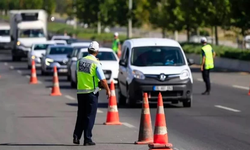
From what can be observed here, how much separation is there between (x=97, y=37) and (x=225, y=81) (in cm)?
4651

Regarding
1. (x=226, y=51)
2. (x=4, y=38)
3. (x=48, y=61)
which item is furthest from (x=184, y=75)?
(x=4, y=38)

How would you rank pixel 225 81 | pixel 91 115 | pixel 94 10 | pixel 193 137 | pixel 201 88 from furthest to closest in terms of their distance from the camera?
pixel 94 10 < pixel 225 81 < pixel 201 88 < pixel 193 137 < pixel 91 115

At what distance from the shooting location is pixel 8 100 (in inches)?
847

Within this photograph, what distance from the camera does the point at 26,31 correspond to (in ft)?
161

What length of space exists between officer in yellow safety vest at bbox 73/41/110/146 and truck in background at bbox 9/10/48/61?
3633 cm

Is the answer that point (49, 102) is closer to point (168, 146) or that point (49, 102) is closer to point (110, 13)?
point (168, 146)

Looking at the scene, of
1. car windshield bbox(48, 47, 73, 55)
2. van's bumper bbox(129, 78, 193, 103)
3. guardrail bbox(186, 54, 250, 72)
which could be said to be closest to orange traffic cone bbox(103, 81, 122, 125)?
van's bumper bbox(129, 78, 193, 103)

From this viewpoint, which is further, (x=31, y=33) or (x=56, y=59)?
(x=31, y=33)

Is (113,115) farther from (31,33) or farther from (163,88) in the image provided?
(31,33)

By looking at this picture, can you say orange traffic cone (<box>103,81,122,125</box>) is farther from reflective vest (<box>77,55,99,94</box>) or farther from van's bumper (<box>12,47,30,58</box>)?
van's bumper (<box>12,47,30,58</box>)

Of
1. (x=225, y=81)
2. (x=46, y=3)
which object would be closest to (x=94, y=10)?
(x=46, y=3)

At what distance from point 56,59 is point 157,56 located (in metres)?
14.1

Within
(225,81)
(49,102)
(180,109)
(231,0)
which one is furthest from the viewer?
(231,0)

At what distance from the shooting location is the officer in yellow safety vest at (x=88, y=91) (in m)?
11.6
